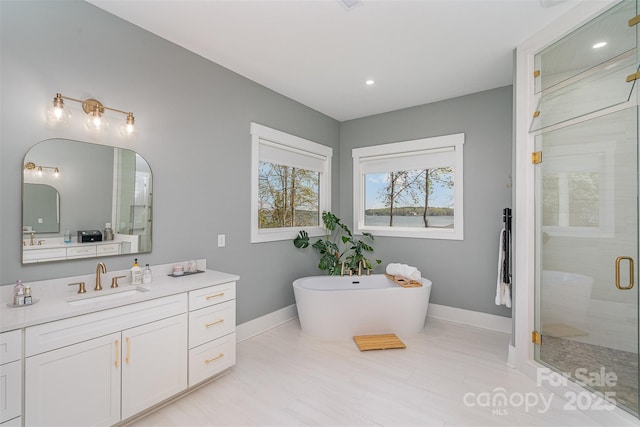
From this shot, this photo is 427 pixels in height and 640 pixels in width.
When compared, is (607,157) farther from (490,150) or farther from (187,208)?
(187,208)

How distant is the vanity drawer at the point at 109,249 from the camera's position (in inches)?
81.8

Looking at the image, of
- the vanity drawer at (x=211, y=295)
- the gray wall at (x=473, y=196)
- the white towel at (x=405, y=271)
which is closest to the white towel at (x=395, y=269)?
the white towel at (x=405, y=271)

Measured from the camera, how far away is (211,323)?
2.24 metres

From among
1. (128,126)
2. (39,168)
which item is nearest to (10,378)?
(39,168)

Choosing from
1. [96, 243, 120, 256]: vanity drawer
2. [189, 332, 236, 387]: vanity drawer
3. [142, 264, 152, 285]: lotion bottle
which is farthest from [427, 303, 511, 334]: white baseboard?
[96, 243, 120, 256]: vanity drawer

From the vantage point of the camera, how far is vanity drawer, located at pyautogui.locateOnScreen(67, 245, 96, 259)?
1.94 meters

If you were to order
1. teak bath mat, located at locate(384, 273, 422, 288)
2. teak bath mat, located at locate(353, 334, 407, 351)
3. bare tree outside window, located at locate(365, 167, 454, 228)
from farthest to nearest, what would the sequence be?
1. bare tree outside window, located at locate(365, 167, 454, 228)
2. teak bath mat, located at locate(384, 273, 422, 288)
3. teak bath mat, located at locate(353, 334, 407, 351)

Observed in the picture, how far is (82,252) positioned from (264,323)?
6.33 ft

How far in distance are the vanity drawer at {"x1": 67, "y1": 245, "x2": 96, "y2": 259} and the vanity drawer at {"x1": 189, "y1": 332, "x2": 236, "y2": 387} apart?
38.4 inches

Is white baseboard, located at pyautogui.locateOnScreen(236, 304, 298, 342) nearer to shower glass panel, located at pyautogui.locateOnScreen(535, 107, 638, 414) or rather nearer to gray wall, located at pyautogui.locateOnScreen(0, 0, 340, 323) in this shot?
gray wall, located at pyautogui.locateOnScreen(0, 0, 340, 323)

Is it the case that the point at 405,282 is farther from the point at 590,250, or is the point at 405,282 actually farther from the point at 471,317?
the point at 590,250

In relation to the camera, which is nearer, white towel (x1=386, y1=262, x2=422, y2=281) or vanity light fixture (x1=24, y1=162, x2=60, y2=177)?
vanity light fixture (x1=24, y1=162, x2=60, y2=177)

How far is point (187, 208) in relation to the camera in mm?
2604

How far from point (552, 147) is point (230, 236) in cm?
294
